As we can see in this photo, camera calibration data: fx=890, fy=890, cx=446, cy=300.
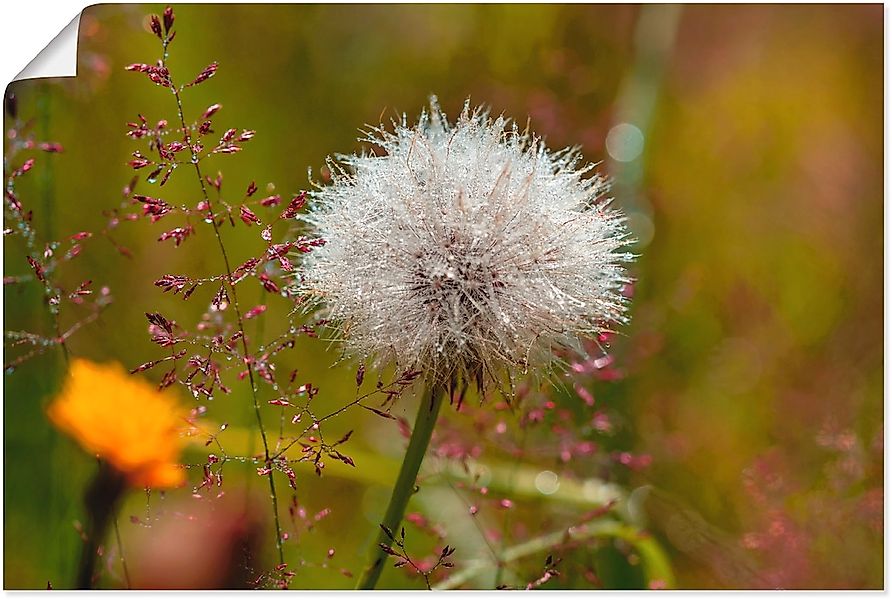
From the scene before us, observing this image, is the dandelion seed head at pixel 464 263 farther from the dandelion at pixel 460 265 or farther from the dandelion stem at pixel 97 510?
the dandelion stem at pixel 97 510

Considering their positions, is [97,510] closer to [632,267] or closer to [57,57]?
[57,57]

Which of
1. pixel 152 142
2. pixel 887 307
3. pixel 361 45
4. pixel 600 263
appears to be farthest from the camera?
pixel 361 45

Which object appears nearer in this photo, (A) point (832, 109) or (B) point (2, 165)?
(B) point (2, 165)

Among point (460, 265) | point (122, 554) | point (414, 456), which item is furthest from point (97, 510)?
point (460, 265)

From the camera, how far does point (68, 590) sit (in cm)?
101

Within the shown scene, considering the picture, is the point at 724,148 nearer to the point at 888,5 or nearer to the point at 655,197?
the point at 655,197

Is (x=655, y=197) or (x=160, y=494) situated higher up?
(x=655, y=197)

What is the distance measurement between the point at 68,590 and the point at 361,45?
2.56 feet

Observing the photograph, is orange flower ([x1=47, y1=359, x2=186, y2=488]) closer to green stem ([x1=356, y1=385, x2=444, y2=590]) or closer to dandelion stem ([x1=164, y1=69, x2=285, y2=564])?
dandelion stem ([x1=164, y1=69, x2=285, y2=564])

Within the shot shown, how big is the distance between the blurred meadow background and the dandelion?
0.86ft

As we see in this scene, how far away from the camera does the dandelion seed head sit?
709 mm

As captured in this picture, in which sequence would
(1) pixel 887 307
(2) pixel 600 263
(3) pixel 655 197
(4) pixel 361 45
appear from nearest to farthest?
(2) pixel 600 263 < (1) pixel 887 307 < (4) pixel 361 45 < (3) pixel 655 197

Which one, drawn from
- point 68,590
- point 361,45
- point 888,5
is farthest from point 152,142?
point 888,5


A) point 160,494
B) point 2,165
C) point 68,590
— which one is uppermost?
point 2,165
